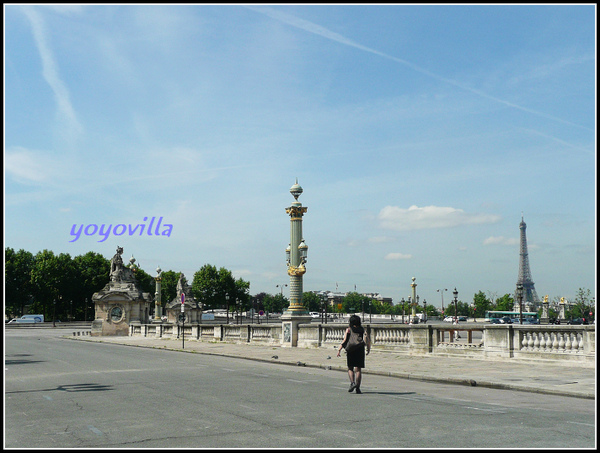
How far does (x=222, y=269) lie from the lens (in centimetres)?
14562

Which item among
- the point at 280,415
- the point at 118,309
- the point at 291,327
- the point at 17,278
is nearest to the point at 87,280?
the point at 17,278

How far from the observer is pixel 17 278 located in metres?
104

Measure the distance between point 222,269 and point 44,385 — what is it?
430 feet

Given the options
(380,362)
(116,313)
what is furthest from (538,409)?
(116,313)

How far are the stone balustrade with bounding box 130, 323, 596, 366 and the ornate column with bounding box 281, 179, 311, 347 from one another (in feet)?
1.61

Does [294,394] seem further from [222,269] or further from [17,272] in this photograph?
[222,269]

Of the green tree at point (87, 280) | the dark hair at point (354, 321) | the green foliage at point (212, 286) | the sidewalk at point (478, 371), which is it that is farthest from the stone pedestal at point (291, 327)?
the green foliage at point (212, 286)

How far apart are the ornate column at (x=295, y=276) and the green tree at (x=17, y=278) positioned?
81.4m

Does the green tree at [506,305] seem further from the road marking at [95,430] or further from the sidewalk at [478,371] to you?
the road marking at [95,430]

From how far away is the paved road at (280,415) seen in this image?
805cm

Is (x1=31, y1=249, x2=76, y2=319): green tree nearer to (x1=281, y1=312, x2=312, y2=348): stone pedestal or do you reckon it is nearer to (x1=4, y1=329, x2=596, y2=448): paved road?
(x1=281, y1=312, x2=312, y2=348): stone pedestal

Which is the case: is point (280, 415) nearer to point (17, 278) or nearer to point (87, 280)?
point (17, 278)

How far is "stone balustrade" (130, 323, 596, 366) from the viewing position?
18953 mm

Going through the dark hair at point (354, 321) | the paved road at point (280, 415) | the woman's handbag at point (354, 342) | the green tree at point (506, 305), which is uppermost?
the dark hair at point (354, 321)
